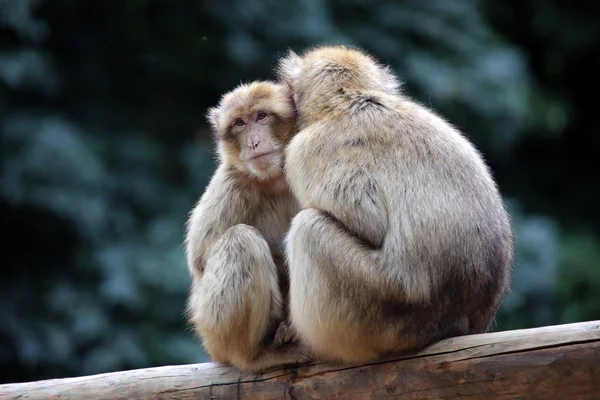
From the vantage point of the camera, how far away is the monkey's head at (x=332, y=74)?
5.06m

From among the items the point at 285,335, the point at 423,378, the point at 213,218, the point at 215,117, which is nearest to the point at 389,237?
the point at 423,378

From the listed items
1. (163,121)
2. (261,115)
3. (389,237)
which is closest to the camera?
(389,237)

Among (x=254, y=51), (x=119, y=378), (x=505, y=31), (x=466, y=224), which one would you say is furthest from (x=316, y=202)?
(x=505, y=31)

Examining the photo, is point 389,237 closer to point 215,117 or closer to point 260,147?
point 260,147

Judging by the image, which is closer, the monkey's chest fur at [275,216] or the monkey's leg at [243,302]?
the monkey's leg at [243,302]

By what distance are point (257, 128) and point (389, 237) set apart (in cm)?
125

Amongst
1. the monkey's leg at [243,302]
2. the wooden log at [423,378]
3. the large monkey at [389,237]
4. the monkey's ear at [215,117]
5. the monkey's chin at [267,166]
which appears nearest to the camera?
the wooden log at [423,378]

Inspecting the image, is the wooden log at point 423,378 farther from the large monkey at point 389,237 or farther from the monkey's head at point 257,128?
the monkey's head at point 257,128

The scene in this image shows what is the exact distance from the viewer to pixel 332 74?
5105mm

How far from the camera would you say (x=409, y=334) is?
4.55 m

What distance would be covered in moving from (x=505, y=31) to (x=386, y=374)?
444 inches

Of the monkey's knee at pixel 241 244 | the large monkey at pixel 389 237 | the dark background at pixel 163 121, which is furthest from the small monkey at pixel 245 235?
the dark background at pixel 163 121

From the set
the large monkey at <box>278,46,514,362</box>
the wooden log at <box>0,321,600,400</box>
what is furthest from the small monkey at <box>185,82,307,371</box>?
the large monkey at <box>278,46,514,362</box>

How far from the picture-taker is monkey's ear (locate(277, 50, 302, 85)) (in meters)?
5.29
